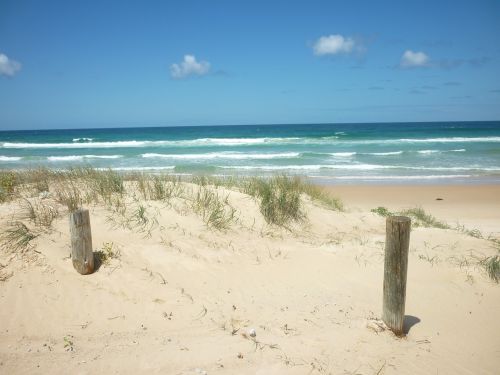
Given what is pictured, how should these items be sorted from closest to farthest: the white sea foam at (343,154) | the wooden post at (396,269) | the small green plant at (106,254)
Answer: the wooden post at (396,269) < the small green plant at (106,254) < the white sea foam at (343,154)

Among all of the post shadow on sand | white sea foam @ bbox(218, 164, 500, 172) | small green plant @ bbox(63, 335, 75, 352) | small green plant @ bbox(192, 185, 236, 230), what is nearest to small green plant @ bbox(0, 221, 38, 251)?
small green plant @ bbox(63, 335, 75, 352)

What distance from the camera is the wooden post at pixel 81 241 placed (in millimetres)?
4562

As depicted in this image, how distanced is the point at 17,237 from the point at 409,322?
514cm

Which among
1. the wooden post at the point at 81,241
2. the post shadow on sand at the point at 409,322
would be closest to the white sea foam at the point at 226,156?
the wooden post at the point at 81,241

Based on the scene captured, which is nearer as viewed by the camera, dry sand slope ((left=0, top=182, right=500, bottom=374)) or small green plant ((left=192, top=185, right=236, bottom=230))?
dry sand slope ((left=0, top=182, right=500, bottom=374))

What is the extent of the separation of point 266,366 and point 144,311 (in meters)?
1.62

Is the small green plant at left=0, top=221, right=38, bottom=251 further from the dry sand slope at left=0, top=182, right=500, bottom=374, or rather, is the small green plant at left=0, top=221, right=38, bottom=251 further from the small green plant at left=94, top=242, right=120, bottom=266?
the small green plant at left=94, top=242, right=120, bottom=266

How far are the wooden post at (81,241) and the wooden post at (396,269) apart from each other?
141 inches

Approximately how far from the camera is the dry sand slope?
364 cm

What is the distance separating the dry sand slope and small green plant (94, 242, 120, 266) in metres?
0.07

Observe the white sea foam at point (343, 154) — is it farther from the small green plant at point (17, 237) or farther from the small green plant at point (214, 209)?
the small green plant at point (17, 237)

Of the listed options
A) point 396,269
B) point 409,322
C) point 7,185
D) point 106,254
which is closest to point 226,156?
point 7,185

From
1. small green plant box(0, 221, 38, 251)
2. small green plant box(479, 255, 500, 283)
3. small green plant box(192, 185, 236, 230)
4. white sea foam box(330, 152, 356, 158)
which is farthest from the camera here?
white sea foam box(330, 152, 356, 158)

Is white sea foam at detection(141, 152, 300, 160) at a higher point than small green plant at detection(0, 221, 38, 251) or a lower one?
lower
